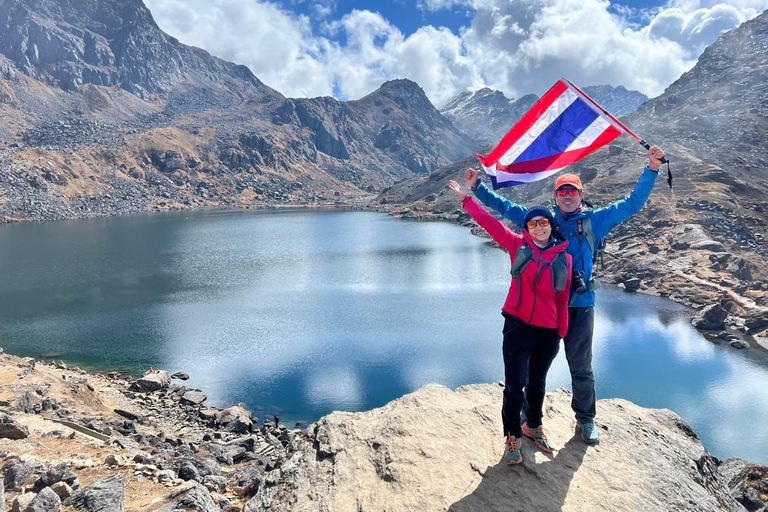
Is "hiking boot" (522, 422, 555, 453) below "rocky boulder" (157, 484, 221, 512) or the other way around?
the other way around

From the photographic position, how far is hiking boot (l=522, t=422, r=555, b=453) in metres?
6.69

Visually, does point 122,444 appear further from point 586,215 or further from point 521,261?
point 586,215

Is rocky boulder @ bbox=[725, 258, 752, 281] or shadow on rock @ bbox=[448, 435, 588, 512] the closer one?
shadow on rock @ bbox=[448, 435, 588, 512]

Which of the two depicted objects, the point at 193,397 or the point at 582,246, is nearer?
the point at 582,246

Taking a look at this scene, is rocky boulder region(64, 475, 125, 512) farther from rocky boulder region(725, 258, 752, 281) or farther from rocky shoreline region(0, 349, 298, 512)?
rocky boulder region(725, 258, 752, 281)

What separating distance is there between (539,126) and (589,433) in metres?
5.47

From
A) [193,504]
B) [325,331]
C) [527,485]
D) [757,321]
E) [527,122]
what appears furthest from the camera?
[757,321]

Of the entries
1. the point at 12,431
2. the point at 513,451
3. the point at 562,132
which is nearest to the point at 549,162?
the point at 562,132

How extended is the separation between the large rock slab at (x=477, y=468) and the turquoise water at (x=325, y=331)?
17080 mm

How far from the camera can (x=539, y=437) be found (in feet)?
22.2

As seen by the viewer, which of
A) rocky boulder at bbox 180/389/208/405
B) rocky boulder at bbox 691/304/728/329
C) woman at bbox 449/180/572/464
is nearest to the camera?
woman at bbox 449/180/572/464

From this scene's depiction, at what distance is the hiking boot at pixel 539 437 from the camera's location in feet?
21.9

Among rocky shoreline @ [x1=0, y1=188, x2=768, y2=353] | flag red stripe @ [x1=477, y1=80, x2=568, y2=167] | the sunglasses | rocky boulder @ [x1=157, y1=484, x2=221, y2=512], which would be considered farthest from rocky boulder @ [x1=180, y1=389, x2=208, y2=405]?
rocky shoreline @ [x1=0, y1=188, x2=768, y2=353]

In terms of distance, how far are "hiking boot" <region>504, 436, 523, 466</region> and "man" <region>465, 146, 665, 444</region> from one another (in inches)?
46.7
